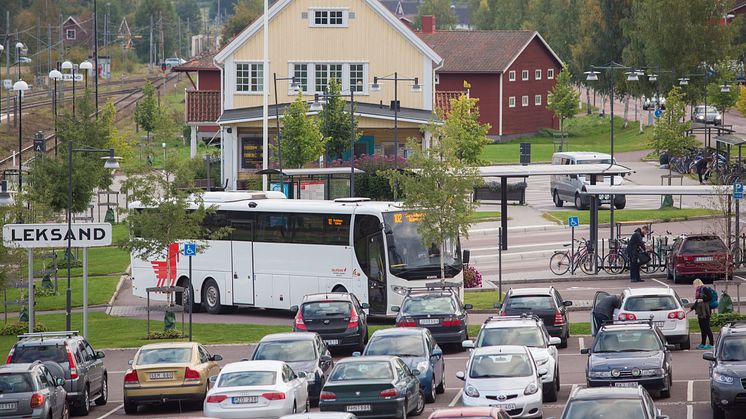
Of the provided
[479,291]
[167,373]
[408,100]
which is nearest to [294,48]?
[408,100]

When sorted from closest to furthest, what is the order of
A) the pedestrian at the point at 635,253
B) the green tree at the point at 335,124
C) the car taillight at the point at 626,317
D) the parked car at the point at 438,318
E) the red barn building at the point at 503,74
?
1. the car taillight at the point at 626,317
2. the parked car at the point at 438,318
3. the pedestrian at the point at 635,253
4. the green tree at the point at 335,124
5. the red barn building at the point at 503,74

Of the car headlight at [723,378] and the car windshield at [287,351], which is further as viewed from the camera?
the car windshield at [287,351]

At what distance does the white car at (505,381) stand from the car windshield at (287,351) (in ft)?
12.7

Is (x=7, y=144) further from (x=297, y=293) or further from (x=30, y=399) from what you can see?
(x=30, y=399)

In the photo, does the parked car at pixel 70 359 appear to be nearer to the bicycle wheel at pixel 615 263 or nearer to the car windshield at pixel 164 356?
the car windshield at pixel 164 356

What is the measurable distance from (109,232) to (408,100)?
3802cm

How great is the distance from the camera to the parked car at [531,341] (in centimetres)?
2683

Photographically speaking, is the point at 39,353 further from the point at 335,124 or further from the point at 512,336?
the point at 335,124

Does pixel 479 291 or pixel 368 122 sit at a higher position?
pixel 368 122

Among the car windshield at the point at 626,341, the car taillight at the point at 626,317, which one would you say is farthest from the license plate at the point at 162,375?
the car taillight at the point at 626,317

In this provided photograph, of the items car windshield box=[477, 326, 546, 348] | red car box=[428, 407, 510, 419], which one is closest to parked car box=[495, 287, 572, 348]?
car windshield box=[477, 326, 546, 348]

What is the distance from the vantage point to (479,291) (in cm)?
4569

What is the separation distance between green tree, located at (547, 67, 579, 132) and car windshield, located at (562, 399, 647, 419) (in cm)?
7409

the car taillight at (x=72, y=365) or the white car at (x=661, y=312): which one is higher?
the white car at (x=661, y=312)
